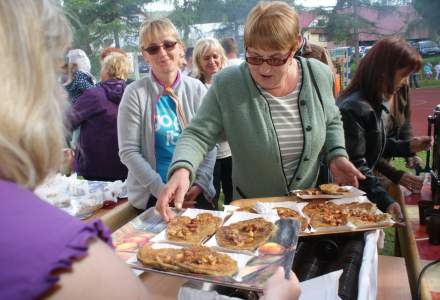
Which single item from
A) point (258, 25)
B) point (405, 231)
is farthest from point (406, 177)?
point (258, 25)

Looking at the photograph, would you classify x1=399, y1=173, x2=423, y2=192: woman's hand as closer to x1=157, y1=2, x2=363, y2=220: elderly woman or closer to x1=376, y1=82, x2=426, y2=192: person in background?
x1=376, y1=82, x2=426, y2=192: person in background

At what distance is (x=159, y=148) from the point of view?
77.6 inches

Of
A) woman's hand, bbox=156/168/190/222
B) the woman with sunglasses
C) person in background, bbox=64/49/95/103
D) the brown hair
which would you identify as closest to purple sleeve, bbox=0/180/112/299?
woman's hand, bbox=156/168/190/222

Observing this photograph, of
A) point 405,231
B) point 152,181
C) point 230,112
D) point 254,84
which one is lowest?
point 405,231

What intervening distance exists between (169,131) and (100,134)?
3.59 feet

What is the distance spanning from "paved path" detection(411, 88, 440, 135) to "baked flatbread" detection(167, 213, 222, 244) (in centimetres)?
796

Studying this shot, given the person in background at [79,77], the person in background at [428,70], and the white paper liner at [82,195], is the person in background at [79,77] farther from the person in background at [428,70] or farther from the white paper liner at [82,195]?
the person in background at [428,70]

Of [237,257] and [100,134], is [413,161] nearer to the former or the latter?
[237,257]

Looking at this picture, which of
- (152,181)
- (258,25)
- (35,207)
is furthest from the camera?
(152,181)

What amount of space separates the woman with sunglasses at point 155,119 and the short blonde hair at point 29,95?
1.39 metres

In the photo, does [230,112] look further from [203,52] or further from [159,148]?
[203,52]

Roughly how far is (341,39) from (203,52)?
887 cm

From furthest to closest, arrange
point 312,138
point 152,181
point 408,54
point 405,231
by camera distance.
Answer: point 408,54, point 152,181, point 405,231, point 312,138

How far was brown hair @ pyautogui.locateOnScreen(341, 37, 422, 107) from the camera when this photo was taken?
217 centimetres
